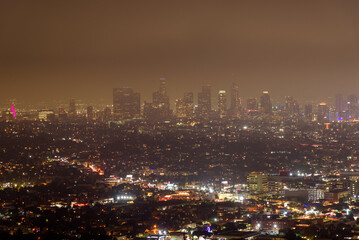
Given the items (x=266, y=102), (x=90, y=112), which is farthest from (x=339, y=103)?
(x=90, y=112)

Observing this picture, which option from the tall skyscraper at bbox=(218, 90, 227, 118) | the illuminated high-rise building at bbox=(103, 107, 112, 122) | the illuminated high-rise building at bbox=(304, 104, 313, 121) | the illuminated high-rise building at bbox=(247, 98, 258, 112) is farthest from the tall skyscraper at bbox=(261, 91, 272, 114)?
the illuminated high-rise building at bbox=(103, 107, 112, 122)

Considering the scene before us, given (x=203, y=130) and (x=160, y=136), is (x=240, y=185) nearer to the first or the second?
(x=160, y=136)

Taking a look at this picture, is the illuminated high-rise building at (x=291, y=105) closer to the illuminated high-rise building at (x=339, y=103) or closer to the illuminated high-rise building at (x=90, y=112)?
the illuminated high-rise building at (x=339, y=103)

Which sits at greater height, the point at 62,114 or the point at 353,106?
the point at 62,114

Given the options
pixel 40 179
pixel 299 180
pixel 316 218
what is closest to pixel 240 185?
pixel 299 180

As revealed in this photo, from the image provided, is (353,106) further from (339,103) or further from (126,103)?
(126,103)
